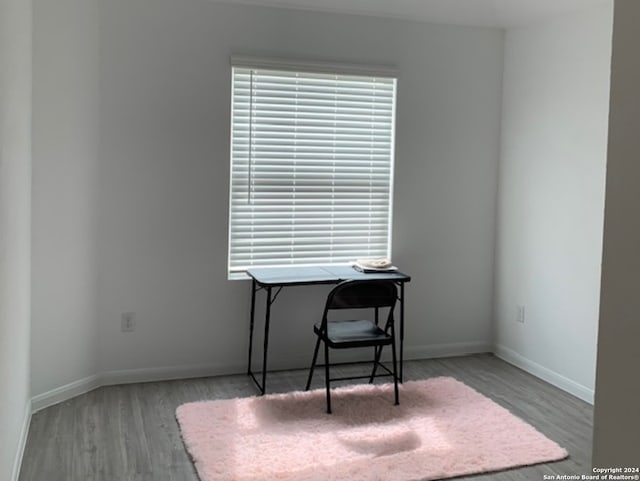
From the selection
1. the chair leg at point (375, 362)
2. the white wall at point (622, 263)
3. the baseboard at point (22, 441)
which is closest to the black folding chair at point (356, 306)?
the chair leg at point (375, 362)

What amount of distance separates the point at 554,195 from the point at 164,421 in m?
2.77

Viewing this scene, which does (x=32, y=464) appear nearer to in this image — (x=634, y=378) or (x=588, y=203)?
(x=634, y=378)

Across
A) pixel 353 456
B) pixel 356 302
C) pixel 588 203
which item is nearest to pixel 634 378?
pixel 353 456

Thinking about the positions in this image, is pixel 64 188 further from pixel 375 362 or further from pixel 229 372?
pixel 375 362

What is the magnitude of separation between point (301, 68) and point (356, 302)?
1603 mm

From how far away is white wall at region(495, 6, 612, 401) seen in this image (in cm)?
387

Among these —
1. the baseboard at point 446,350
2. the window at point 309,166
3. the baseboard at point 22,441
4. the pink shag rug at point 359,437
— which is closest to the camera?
the baseboard at point 22,441

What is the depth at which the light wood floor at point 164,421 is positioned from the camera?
9.57ft

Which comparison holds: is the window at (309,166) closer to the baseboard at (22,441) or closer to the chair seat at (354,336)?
the chair seat at (354,336)

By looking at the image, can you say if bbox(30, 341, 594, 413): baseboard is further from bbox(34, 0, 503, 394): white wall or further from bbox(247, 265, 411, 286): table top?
bbox(247, 265, 411, 286): table top

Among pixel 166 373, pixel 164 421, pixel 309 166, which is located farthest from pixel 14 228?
pixel 309 166

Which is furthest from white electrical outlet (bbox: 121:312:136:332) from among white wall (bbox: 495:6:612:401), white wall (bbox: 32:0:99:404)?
white wall (bbox: 495:6:612:401)

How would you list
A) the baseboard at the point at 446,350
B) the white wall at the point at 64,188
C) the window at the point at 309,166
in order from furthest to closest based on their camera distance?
the baseboard at the point at 446,350, the window at the point at 309,166, the white wall at the point at 64,188

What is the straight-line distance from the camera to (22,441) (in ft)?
9.96
